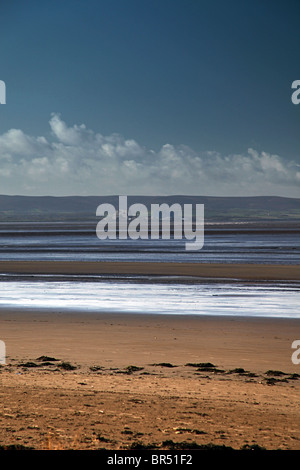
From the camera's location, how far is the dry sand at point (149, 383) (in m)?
6.44

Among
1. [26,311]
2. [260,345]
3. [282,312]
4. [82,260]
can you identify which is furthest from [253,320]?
[82,260]

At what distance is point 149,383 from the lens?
8781 mm

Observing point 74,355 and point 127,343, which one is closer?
point 74,355

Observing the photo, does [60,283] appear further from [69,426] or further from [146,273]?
[69,426]

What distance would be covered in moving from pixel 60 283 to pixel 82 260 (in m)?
10.7

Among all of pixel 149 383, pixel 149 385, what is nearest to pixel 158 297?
pixel 149 383

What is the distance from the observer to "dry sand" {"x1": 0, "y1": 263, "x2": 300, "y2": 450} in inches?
254

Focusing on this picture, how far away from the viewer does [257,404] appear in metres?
7.70

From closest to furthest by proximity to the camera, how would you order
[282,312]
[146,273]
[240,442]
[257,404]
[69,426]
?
[240,442] < [69,426] < [257,404] < [282,312] < [146,273]

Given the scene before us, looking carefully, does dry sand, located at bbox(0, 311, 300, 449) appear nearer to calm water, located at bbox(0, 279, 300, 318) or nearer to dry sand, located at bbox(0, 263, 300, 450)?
dry sand, located at bbox(0, 263, 300, 450)

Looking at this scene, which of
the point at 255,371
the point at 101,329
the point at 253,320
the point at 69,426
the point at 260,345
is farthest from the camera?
the point at 253,320

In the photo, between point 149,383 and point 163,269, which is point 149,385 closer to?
point 149,383

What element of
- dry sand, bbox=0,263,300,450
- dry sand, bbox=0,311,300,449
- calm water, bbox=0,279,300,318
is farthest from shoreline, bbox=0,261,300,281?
dry sand, bbox=0,311,300,449

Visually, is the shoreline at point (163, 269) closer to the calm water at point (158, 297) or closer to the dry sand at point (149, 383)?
the calm water at point (158, 297)
